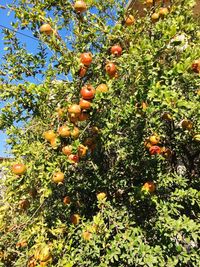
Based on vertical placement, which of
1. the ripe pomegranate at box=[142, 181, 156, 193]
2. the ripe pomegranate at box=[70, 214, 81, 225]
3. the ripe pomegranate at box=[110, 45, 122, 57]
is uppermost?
the ripe pomegranate at box=[110, 45, 122, 57]

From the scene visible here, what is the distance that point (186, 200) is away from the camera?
3.28 m

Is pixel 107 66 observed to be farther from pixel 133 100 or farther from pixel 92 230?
pixel 92 230

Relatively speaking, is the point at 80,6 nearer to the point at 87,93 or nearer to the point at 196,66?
the point at 87,93

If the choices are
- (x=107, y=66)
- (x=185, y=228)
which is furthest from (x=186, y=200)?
(x=107, y=66)

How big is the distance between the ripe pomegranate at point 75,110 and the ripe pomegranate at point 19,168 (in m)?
0.62

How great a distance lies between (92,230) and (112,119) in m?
0.99

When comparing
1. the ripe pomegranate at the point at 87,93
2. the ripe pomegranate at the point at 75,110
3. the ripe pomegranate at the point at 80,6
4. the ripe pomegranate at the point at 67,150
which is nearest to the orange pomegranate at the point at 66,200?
the ripe pomegranate at the point at 67,150

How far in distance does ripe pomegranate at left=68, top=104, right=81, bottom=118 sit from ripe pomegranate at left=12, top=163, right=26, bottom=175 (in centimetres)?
62

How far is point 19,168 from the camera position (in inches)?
113

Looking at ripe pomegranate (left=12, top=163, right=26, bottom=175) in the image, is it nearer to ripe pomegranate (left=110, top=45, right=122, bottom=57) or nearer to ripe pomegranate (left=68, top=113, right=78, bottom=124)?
ripe pomegranate (left=68, top=113, right=78, bottom=124)

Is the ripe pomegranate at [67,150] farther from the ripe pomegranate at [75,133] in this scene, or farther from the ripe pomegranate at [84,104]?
the ripe pomegranate at [84,104]

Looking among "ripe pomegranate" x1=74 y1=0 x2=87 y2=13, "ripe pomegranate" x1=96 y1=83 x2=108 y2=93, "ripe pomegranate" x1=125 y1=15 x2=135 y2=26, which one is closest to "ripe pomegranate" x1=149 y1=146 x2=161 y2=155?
A: "ripe pomegranate" x1=96 y1=83 x2=108 y2=93

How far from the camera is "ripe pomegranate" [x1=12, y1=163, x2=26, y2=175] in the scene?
2.84 m

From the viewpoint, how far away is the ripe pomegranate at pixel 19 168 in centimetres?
284
